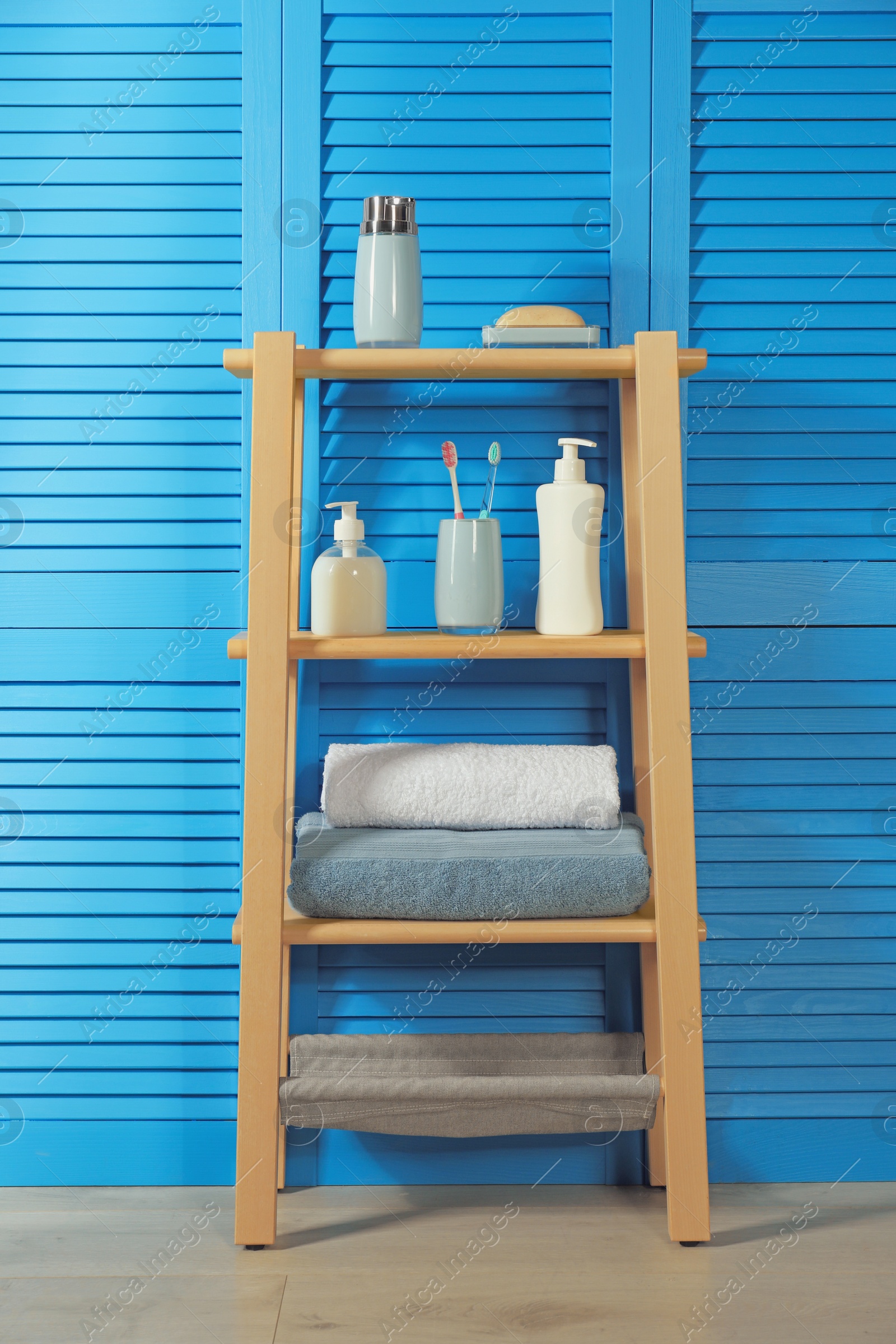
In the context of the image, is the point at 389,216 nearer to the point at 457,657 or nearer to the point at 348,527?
the point at 348,527

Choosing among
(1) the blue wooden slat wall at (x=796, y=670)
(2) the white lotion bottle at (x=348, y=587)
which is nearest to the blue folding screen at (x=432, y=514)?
(1) the blue wooden slat wall at (x=796, y=670)

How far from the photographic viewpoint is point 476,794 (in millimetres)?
1007

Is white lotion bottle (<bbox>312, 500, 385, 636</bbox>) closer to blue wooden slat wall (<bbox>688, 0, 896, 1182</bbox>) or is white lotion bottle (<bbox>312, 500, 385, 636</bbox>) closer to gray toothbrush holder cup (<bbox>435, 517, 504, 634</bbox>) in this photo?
gray toothbrush holder cup (<bbox>435, 517, 504, 634</bbox>)

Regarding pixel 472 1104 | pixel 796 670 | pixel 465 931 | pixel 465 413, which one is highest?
pixel 465 413

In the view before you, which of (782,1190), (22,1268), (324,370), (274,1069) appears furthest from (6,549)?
(782,1190)

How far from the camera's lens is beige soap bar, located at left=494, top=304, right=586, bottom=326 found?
1014 millimetres

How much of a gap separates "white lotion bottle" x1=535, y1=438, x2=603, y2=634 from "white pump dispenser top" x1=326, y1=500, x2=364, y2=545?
196 mm

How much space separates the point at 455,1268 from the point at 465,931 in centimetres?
33

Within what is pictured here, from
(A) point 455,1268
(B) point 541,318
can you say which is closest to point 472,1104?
(A) point 455,1268

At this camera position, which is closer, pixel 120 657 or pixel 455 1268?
pixel 455 1268

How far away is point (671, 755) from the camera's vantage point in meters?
Answer: 0.98

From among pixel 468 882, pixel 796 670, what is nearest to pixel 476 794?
pixel 468 882

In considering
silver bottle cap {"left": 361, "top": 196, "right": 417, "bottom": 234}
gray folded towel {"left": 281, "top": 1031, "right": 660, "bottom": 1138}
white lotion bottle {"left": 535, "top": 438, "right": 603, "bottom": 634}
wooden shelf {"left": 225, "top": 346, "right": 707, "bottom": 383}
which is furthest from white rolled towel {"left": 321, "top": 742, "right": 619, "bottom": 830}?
silver bottle cap {"left": 361, "top": 196, "right": 417, "bottom": 234}

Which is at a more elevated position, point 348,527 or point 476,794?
point 348,527
